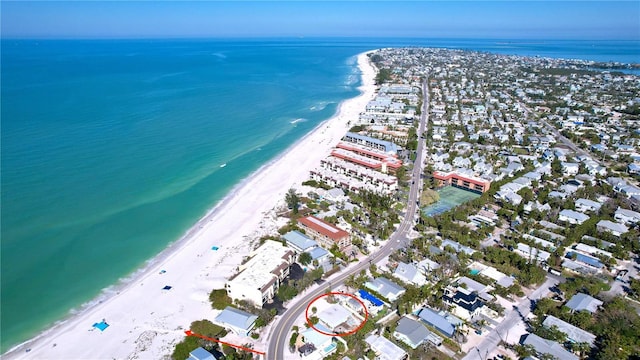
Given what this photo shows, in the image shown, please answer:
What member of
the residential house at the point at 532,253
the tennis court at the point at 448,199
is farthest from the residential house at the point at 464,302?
the tennis court at the point at 448,199

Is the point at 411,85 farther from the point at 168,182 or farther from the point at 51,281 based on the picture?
the point at 51,281

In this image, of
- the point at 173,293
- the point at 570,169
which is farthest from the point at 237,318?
the point at 570,169

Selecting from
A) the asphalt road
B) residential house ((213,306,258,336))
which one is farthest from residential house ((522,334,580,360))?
residential house ((213,306,258,336))

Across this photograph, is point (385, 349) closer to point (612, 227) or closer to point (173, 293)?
point (173, 293)

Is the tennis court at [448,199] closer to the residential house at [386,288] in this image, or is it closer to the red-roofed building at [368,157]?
the red-roofed building at [368,157]

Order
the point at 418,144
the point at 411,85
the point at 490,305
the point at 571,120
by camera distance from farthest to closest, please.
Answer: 1. the point at 411,85
2. the point at 571,120
3. the point at 418,144
4. the point at 490,305

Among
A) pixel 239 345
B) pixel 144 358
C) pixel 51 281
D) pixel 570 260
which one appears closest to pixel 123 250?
pixel 51 281
